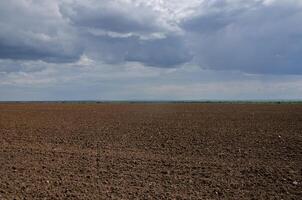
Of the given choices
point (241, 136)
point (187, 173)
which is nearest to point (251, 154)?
point (187, 173)

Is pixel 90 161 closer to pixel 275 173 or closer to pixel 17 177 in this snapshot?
pixel 17 177

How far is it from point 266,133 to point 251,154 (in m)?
6.87

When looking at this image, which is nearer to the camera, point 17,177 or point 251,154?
point 17,177

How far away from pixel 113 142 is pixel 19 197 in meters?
8.14

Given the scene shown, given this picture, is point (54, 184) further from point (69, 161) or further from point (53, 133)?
point (53, 133)

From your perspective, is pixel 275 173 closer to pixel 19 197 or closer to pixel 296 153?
pixel 296 153

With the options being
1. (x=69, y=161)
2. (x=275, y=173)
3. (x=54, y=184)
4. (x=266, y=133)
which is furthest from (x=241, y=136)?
(x=54, y=184)

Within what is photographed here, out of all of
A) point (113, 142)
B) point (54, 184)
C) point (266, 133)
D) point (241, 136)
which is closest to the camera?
point (54, 184)

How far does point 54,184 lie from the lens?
9.66 meters

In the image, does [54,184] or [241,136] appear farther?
[241,136]

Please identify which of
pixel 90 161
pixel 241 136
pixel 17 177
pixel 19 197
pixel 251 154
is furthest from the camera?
pixel 241 136

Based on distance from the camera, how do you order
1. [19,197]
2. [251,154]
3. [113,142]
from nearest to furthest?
[19,197], [251,154], [113,142]

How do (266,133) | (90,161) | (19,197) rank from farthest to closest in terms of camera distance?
(266,133) < (90,161) < (19,197)

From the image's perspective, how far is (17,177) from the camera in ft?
34.2
